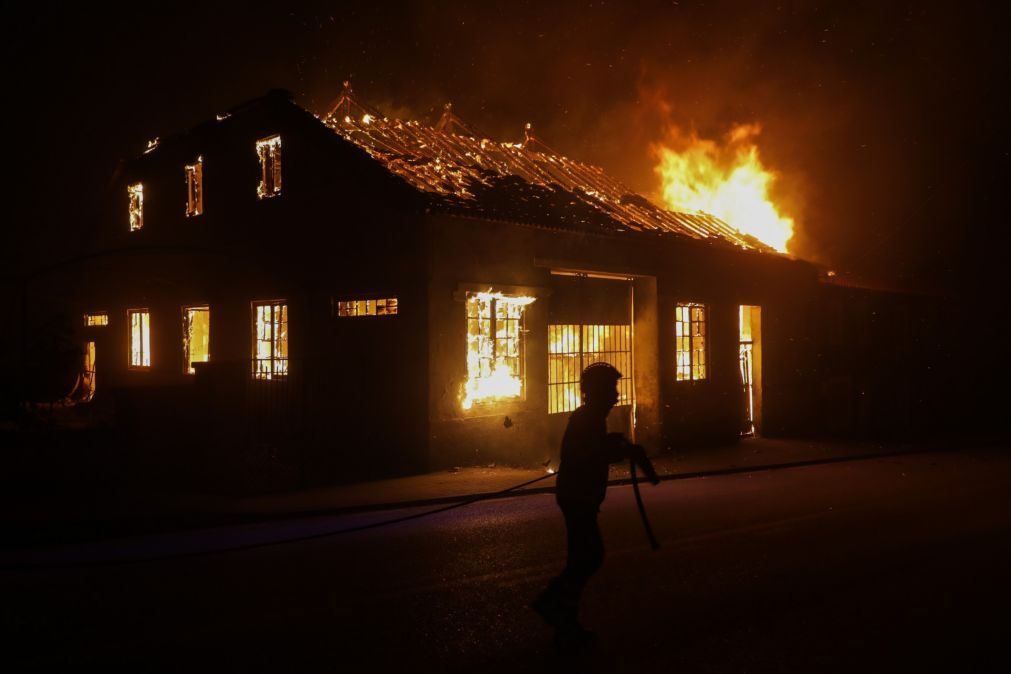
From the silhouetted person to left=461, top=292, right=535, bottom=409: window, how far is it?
28.5ft

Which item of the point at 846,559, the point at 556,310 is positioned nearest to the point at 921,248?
the point at 556,310

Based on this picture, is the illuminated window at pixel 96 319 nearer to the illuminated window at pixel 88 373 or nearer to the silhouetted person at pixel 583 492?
the illuminated window at pixel 88 373

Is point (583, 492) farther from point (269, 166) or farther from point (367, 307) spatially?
point (269, 166)

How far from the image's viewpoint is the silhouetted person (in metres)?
5.69

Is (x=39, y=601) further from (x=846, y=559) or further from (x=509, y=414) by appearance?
(x=509, y=414)

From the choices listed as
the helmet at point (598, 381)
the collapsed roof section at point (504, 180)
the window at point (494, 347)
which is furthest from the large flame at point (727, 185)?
the helmet at point (598, 381)

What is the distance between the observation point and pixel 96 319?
22812 mm

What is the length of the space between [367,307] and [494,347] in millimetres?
2286

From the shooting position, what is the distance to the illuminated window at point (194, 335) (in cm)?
1933

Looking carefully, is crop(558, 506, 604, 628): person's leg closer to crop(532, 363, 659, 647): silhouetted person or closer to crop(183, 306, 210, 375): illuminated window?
crop(532, 363, 659, 647): silhouetted person

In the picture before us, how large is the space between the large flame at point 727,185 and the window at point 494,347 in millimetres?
9829

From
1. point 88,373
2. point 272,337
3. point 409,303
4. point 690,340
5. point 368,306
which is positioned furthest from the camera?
point 88,373

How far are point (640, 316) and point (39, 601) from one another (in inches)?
516

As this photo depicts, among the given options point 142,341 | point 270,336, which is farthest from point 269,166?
point 142,341
